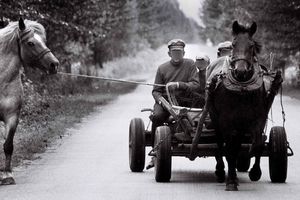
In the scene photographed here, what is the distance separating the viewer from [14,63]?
11969 millimetres

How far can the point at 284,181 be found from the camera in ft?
37.9

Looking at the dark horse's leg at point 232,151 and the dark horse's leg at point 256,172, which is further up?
the dark horse's leg at point 232,151

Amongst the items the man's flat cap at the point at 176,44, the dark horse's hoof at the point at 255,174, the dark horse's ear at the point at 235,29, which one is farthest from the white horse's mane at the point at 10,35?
the dark horse's hoof at the point at 255,174

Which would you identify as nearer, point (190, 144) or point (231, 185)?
point (231, 185)

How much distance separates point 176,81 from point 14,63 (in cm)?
247

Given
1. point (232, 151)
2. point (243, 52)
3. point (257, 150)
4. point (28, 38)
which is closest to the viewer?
point (243, 52)

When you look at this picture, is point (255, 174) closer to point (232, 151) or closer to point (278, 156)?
point (278, 156)

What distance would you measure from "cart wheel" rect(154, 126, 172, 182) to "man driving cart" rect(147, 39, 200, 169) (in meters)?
1.22

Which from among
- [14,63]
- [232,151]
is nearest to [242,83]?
[232,151]

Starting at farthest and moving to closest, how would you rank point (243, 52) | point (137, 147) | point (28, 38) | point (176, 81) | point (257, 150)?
point (176, 81) → point (137, 147) → point (28, 38) → point (257, 150) → point (243, 52)

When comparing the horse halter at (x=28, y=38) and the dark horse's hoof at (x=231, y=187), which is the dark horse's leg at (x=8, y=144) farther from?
the dark horse's hoof at (x=231, y=187)

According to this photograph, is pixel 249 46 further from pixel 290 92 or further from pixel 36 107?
pixel 290 92

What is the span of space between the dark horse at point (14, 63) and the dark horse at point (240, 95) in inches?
93.5

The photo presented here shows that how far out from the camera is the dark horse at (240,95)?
34.2ft
